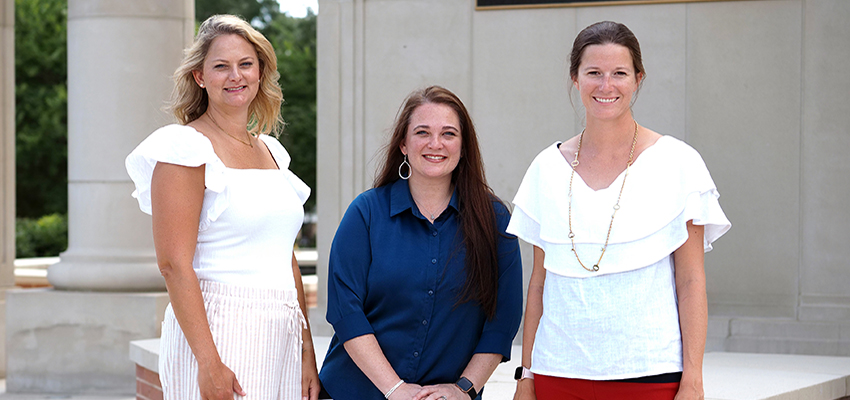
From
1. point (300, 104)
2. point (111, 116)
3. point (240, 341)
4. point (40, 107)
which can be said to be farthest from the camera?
point (300, 104)

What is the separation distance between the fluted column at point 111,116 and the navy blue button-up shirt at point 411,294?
16.6ft

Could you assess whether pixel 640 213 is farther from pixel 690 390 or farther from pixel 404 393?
pixel 404 393

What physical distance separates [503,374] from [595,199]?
2.51 meters

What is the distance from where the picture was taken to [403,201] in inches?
127

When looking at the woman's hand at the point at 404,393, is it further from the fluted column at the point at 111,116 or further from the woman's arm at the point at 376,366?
the fluted column at the point at 111,116

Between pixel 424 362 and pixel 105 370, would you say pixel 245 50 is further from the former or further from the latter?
pixel 105 370

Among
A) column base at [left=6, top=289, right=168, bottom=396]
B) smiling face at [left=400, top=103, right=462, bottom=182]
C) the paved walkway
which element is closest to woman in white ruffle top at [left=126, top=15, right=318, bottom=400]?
smiling face at [left=400, top=103, right=462, bottom=182]

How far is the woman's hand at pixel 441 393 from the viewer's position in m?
3.06

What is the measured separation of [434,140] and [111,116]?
5.51 meters

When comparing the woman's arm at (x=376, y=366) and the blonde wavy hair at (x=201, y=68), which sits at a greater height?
the blonde wavy hair at (x=201, y=68)

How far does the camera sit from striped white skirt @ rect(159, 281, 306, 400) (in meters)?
2.99

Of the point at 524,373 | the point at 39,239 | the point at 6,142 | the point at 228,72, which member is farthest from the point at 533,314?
the point at 39,239

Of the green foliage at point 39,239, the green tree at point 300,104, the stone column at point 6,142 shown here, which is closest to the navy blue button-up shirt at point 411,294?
the stone column at point 6,142

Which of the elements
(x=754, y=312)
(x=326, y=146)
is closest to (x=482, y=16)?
(x=326, y=146)
